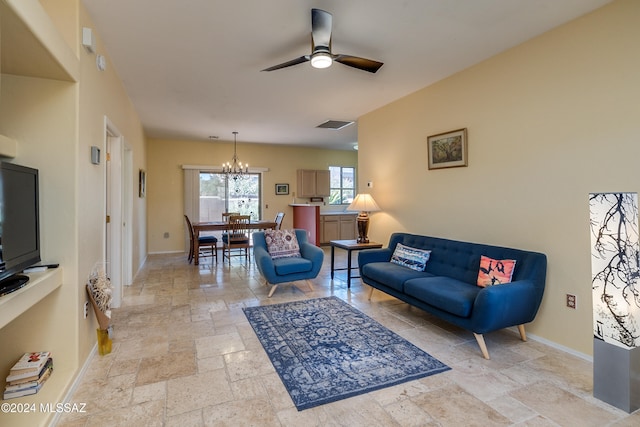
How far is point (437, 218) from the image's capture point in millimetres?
3854

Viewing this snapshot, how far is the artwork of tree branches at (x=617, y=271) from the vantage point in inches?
73.9

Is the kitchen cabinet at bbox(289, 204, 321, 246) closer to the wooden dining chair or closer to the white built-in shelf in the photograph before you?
the wooden dining chair

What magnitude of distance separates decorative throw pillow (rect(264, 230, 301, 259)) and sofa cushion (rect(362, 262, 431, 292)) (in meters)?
1.09

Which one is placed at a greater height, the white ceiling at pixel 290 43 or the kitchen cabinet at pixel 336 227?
the white ceiling at pixel 290 43

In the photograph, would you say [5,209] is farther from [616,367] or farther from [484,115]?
[484,115]

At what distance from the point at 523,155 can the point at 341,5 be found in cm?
→ 204

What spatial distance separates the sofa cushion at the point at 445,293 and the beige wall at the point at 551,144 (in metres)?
0.65

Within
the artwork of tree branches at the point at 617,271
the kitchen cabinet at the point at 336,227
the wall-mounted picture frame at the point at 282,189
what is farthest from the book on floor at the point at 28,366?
the wall-mounted picture frame at the point at 282,189

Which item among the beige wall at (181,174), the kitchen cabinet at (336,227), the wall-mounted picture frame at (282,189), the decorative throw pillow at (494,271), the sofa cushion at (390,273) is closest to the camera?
the decorative throw pillow at (494,271)

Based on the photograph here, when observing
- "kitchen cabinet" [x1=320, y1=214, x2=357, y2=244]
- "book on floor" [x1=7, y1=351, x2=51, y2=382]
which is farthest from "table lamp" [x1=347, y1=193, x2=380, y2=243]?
"book on floor" [x1=7, y1=351, x2=51, y2=382]

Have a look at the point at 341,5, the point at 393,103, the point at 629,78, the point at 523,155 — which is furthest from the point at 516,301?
the point at 393,103

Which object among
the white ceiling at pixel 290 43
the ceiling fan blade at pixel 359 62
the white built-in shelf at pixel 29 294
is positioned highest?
the white ceiling at pixel 290 43

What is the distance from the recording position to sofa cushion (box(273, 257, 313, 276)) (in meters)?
3.94

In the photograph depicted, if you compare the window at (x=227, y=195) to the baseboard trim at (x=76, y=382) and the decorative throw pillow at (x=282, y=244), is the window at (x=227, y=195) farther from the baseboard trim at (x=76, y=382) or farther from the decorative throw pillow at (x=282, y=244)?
the baseboard trim at (x=76, y=382)
